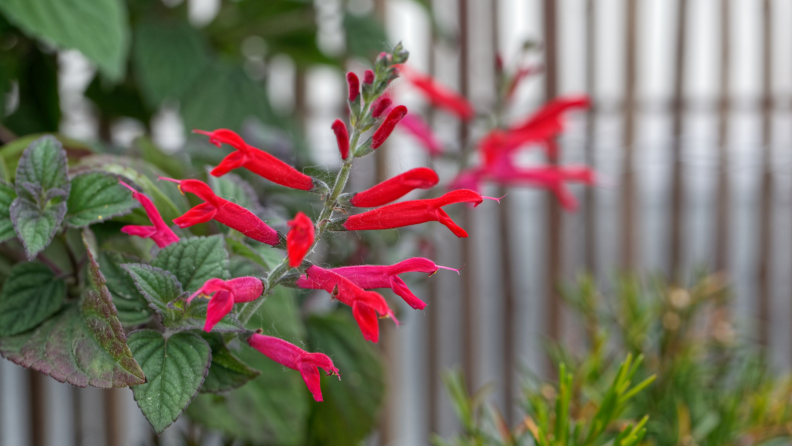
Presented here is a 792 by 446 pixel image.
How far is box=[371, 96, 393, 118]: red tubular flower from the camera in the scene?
16 cm

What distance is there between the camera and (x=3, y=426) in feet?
2.41

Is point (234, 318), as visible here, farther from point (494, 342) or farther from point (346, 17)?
point (494, 342)

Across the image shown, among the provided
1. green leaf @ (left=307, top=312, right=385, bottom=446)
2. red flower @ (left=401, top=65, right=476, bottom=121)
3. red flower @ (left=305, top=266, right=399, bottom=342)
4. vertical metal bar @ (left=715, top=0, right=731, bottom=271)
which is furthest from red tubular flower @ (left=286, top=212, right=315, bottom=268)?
vertical metal bar @ (left=715, top=0, right=731, bottom=271)

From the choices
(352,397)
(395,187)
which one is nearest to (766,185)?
(352,397)

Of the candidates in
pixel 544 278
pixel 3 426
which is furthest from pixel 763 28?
pixel 3 426

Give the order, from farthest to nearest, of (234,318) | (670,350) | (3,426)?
1. (3,426)
2. (670,350)
3. (234,318)

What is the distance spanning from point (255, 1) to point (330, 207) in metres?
0.46

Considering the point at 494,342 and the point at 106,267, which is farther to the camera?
the point at 494,342

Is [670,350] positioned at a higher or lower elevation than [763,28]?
lower

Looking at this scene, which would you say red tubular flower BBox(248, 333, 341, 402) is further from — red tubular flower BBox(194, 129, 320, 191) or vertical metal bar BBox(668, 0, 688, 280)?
vertical metal bar BBox(668, 0, 688, 280)

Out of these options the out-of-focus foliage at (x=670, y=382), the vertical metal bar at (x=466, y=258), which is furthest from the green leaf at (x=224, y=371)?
the vertical metal bar at (x=466, y=258)

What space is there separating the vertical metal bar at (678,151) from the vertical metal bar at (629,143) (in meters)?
0.06

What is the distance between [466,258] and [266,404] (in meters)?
0.53

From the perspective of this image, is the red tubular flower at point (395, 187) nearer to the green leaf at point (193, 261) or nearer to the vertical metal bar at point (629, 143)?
the green leaf at point (193, 261)
